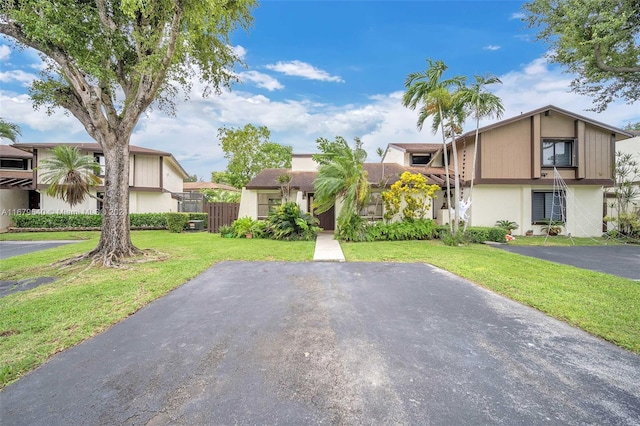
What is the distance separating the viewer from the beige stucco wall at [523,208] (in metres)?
14.8

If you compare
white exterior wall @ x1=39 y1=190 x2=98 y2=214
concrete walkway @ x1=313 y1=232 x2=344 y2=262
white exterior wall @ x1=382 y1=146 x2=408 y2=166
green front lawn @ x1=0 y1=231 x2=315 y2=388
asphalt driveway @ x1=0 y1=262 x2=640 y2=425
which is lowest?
asphalt driveway @ x1=0 y1=262 x2=640 y2=425

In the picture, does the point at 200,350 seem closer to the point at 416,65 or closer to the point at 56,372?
the point at 56,372

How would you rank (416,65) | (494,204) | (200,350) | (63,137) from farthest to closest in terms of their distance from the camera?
(63,137), (494,204), (416,65), (200,350)

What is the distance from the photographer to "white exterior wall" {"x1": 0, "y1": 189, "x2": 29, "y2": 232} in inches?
677

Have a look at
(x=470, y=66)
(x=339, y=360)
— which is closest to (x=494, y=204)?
(x=470, y=66)

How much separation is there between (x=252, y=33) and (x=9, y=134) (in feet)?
60.2

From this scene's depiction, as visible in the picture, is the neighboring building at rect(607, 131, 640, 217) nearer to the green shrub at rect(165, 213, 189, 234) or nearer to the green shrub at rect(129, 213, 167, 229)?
Result: the green shrub at rect(165, 213, 189, 234)

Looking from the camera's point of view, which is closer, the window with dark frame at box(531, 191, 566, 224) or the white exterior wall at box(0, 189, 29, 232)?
the window with dark frame at box(531, 191, 566, 224)

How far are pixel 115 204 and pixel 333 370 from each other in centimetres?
826

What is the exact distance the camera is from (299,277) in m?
6.32

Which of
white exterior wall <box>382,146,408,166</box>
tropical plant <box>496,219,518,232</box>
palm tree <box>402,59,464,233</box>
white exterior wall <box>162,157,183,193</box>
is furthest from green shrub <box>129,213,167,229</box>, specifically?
tropical plant <box>496,219,518,232</box>

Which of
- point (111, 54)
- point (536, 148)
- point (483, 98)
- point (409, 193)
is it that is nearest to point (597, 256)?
point (409, 193)

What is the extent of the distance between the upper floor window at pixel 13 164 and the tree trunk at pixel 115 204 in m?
19.8

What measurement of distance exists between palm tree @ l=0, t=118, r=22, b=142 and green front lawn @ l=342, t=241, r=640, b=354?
880 inches
